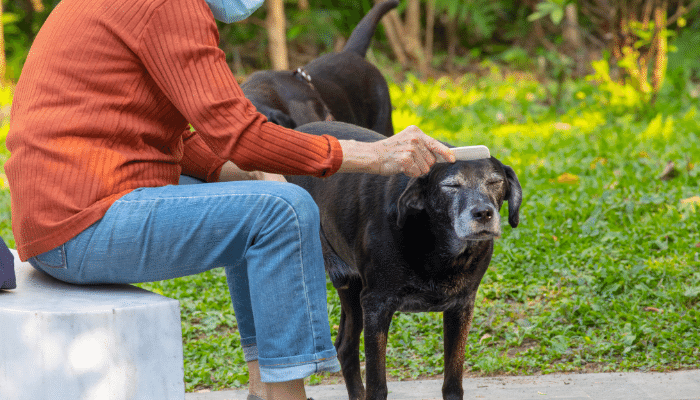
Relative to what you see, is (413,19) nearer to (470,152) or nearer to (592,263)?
(592,263)

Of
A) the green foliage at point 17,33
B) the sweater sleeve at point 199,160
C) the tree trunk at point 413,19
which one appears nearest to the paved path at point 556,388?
the sweater sleeve at point 199,160

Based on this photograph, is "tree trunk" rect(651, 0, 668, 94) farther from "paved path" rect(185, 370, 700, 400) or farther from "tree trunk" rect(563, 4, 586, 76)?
"paved path" rect(185, 370, 700, 400)

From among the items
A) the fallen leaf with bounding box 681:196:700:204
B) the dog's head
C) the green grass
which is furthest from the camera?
the fallen leaf with bounding box 681:196:700:204

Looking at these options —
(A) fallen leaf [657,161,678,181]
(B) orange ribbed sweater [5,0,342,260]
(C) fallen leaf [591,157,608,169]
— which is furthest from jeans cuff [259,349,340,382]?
(C) fallen leaf [591,157,608,169]

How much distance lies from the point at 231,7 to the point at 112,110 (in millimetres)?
512

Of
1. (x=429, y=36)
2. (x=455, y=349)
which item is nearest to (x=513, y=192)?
(x=455, y=349)

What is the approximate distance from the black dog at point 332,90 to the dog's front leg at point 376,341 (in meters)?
2.22

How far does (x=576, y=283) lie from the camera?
4297mm

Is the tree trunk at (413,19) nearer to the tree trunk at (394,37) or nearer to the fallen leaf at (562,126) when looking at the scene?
the tree trunk at (394,37)

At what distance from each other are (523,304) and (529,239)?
2.41 ft

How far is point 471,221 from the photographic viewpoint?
8.60 ft

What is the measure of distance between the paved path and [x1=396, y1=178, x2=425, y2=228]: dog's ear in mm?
849

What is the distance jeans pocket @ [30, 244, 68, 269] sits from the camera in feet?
7.48

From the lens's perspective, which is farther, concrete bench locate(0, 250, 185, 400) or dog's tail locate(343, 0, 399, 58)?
dog's tail locate(343, 0, 399, 58)
